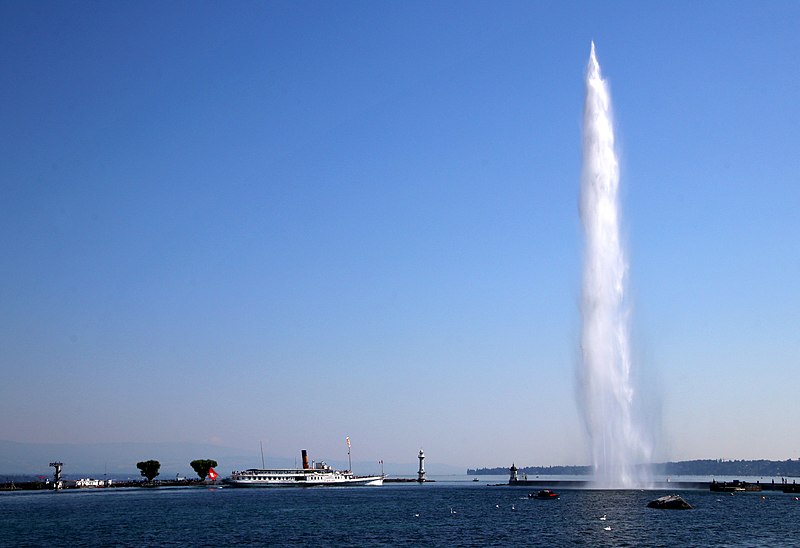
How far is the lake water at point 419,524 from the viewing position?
210 feet

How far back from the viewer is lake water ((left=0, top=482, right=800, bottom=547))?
64.0 meters

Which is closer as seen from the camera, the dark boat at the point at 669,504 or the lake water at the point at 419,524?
the lake water at the point at 419,524

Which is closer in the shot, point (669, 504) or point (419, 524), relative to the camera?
point (419, 524)

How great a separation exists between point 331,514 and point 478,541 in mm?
36973

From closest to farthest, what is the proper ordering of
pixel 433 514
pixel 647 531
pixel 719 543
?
pixel 719 543 → pixel 647 531 → pixel 433 514

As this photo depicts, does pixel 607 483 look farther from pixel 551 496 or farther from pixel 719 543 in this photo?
pixel 719 543

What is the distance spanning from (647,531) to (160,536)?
43.5 metres

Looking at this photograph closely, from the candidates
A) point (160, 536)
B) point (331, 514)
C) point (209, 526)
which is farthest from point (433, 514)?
point (160, 536)

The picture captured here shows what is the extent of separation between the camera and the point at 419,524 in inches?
3093

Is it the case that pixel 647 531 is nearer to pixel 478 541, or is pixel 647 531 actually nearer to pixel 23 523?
pixel 478 541

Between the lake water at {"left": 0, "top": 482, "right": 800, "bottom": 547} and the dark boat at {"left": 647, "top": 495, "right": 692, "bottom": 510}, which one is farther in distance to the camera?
the dark boat at {"left": 647, "top": 495, "right": 692, "bottom": 510}

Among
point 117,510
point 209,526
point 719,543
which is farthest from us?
point 117,510

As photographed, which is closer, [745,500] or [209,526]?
[209,526]

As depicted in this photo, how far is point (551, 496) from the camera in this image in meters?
126
